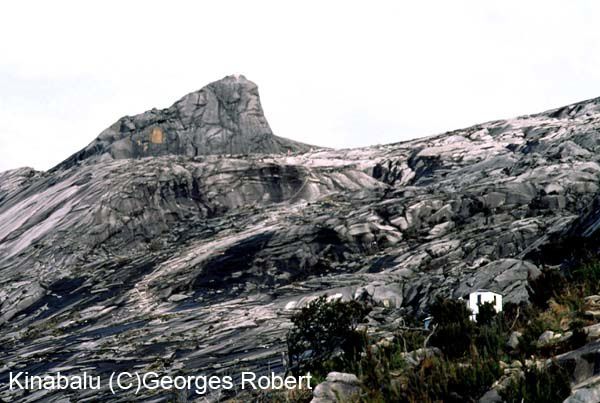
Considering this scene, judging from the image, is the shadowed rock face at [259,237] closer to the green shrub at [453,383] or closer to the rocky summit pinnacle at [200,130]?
the rocky summit pinnacle at [200,130]

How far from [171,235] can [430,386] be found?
64.8 m

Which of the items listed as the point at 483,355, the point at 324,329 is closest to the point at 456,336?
the point at 483,355

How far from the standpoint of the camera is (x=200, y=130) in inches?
4247

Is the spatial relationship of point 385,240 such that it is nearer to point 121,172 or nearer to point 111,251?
point 111,251

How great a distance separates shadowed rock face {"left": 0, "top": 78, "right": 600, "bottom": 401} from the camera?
41.1 m

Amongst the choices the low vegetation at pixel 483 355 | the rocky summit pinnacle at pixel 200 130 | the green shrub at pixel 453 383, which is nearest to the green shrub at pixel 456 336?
the low vegetation at pixel 483 355

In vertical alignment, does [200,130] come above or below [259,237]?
above

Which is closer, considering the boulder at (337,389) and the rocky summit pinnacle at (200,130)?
the boulder at (337,389)

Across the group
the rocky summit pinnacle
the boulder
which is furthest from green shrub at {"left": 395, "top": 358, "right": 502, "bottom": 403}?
the rocky summit pinnacle

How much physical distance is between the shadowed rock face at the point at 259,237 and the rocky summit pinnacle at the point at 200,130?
520 centimetres

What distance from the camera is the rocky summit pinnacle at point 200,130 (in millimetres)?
105625

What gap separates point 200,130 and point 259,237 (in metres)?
49.5

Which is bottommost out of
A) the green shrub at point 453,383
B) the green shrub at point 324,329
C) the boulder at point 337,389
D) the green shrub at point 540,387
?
the green shrub at point 324,329

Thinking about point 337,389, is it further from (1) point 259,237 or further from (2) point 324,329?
(1) point 259,237
